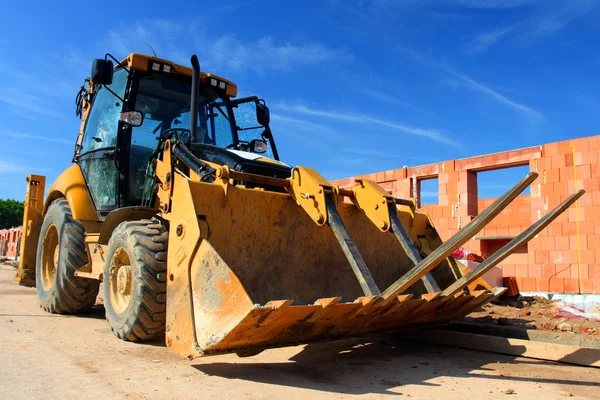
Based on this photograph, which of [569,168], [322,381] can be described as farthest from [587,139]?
[322,381]

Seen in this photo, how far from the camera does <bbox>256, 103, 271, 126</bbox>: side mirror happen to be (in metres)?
6.95

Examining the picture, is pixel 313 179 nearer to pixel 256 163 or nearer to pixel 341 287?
pixel 256 163

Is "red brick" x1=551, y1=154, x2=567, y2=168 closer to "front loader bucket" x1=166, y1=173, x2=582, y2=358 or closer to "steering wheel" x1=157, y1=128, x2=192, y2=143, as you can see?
"front loader bucket" x1=166, y1=173, x2=582, y2=358

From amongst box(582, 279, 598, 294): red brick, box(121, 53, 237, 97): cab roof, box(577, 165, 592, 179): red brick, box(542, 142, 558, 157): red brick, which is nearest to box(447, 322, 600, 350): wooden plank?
box(121, 53, 237, 97): cab roof

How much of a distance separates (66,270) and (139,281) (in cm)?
251

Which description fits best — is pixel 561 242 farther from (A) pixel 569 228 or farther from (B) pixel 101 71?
(B) pixel 101 71

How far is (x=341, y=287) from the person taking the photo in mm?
5434

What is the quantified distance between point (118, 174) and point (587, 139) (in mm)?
8565

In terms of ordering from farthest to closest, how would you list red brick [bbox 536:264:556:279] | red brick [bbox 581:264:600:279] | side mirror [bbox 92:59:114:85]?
red brick [bbox 536:264:556:279] → red brick [bbox 581:264:600:279] → side mirror [bbox 92:59:114:85]

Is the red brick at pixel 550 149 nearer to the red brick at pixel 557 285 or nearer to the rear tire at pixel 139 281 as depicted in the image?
the red brick at pixel 557 285

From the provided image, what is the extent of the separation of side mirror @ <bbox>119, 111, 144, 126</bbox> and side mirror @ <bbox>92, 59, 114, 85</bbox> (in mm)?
507

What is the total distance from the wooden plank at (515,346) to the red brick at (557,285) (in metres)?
5.62

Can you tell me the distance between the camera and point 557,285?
10.0 meters

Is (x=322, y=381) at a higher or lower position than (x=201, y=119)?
lower
